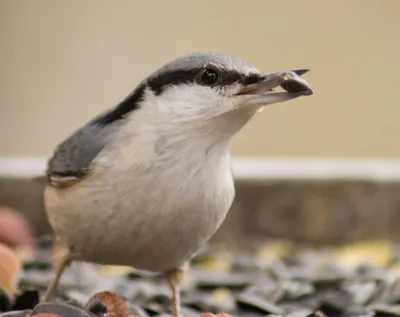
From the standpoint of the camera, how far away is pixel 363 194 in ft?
8.83

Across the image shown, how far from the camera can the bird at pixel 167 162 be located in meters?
1.42

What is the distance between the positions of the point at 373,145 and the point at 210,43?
1.27m

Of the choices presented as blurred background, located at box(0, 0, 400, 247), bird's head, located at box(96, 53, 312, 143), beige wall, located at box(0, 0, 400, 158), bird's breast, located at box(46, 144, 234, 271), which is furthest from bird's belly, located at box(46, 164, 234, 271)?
beige wall, located at box(0, 0, 400, 158)

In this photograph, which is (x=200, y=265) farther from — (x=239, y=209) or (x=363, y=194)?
(x=363, y=194)

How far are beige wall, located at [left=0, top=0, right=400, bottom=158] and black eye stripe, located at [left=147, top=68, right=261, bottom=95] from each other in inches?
148

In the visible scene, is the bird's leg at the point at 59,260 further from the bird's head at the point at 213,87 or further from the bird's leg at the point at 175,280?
the bird's head at the point at 213,87

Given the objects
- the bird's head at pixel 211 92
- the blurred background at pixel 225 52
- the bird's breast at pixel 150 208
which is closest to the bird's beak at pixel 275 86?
the bird's head at pixel 211 92

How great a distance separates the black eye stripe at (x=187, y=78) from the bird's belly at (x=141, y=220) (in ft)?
0.54

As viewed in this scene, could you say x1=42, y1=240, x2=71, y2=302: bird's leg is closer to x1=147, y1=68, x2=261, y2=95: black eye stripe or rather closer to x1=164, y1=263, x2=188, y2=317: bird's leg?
x1=164, y1=263, x2=188, y2=317: bird's leg

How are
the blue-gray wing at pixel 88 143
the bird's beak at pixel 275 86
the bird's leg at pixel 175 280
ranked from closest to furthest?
the bird's beak at pixel 275 86
the blue-gray wing at pixel 88 143
the bird's leg at pixel 175 280

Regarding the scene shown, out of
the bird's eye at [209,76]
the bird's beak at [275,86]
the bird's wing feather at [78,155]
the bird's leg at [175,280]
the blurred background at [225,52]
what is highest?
the blurred background at [225,52]

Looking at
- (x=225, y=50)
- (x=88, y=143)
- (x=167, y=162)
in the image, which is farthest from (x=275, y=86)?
(x=225, y=50)

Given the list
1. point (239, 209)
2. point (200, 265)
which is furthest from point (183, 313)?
point (239, 209)

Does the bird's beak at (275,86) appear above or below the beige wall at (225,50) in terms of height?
below
